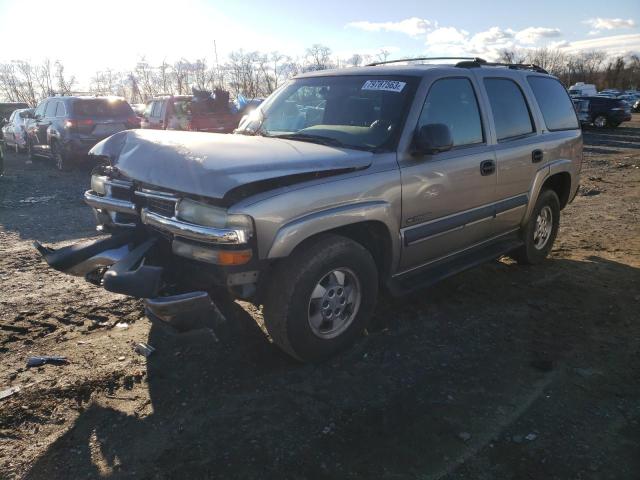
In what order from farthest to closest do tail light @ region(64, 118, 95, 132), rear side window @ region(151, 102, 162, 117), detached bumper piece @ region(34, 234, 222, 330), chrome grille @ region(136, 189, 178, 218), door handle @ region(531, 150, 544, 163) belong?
1. rear side window @ region(151, 102, 162, 117)
2. tail light @ region(64, 118, 95, 132)
3. door handle @ region(531, 150, 544, 163)
4. chrome grille @ region(136, 189, 178, 218)
5. detached bumper piece @ region(34, 234, 222, 330)

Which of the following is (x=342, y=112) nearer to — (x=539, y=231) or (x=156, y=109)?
(x=539, y=231)

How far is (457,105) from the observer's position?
3.99m

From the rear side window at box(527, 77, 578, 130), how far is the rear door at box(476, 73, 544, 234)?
0.92 feet

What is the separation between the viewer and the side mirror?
337cm

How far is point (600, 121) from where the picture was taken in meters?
23.8

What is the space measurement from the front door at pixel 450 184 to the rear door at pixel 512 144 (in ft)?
0.61

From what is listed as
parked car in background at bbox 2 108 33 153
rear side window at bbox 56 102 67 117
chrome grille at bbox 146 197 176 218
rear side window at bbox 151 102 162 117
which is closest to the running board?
chrome grille at bbox 146 197 176 218

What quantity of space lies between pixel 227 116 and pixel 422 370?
10.5 m

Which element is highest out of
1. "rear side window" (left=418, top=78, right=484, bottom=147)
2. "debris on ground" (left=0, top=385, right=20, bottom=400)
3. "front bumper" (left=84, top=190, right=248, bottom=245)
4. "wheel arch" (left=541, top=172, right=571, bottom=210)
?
"rear side window" (left=418, top=78, right=484, bottom=147)

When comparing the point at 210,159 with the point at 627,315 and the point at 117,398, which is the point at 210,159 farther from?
the point at 627,315

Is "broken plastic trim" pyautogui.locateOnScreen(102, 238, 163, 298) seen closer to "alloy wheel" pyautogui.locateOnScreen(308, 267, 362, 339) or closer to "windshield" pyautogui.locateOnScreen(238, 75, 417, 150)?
"alloy wheel" pyautogui.locateOnScreen(308, 267, 362, 339)

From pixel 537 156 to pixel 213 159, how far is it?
3411 mm

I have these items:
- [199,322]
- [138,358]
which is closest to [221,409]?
[199,322]

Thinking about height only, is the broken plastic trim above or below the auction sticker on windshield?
below
